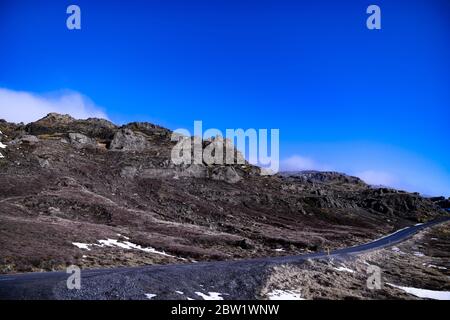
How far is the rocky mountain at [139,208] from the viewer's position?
147 ft

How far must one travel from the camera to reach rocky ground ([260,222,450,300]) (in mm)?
28847

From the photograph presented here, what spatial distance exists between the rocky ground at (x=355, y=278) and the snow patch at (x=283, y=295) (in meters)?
0.15

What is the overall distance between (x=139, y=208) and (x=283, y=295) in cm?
5738

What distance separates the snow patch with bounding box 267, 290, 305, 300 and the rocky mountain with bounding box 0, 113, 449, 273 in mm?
17931

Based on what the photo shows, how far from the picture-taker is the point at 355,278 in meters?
36.7

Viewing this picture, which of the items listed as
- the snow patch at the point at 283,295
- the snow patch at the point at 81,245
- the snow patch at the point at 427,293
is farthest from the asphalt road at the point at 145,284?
the snow patch at the point at 81,245

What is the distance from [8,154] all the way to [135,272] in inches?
2540

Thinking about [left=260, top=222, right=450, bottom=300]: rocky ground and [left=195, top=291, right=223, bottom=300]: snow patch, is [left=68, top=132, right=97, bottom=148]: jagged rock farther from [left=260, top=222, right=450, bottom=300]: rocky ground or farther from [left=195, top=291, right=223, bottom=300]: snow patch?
[left=195, top=291, right=223, bottom=300]: snow patch

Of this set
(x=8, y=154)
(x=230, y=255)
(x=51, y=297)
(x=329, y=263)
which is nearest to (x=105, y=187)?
(x=8, y=154)

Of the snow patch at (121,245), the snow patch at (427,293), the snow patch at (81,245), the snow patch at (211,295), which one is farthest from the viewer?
the snow patch at (121,245)
